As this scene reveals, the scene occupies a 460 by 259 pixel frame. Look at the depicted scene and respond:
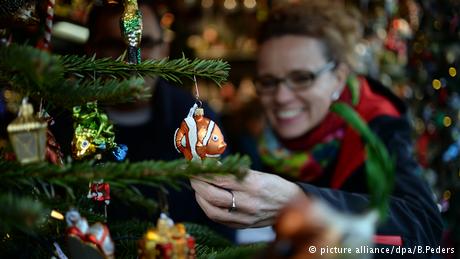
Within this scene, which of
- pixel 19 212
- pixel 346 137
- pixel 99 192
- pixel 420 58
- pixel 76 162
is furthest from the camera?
pixel 420 58

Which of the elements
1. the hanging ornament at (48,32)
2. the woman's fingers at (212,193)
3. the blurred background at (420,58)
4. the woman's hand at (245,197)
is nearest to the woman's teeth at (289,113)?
the blurred background at (420,58)

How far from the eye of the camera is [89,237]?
796mm

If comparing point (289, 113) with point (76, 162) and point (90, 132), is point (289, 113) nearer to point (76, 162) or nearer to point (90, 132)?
point (90, 132)

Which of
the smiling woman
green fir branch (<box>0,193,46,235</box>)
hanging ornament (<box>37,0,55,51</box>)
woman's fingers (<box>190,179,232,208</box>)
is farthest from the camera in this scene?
the smiling woman

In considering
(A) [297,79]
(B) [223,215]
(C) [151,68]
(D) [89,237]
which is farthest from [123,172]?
(A) [297,79]

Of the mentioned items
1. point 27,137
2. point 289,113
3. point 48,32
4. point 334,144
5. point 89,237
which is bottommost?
point 334,144

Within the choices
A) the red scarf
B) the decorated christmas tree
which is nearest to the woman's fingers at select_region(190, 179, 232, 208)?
the decorated christmas tree

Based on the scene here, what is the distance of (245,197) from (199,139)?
152 mm

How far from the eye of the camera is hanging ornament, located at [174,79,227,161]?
1050 mm

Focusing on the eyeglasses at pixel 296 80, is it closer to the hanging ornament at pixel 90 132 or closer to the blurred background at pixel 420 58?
the blurred background at pixel 420 58

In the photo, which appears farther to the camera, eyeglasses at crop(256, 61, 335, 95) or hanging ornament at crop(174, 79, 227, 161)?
eyeglasses at crop(256, 61, 335, 95)

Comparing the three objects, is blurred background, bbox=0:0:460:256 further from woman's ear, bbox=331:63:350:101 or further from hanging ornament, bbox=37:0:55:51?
woman's ear, bbox=331:63:350:101

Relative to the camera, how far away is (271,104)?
2.29m

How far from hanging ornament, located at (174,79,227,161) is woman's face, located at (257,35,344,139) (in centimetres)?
114
